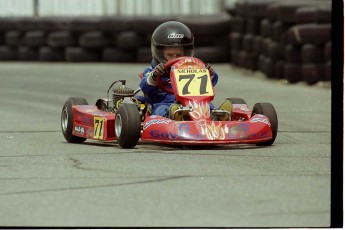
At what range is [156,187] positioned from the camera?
7102mm

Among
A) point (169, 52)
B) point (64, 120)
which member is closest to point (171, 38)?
point (169, 52)

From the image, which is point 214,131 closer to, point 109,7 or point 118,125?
point 118,125

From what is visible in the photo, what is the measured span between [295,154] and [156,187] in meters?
2.13

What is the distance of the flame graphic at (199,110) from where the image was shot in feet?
30.3

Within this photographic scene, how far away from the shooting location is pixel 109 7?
24562mm

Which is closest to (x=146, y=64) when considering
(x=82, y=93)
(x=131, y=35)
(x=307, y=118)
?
(x=131, y=35)

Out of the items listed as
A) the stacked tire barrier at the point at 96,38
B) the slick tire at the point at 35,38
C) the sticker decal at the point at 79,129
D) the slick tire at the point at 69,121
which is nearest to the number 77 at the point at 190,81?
the sticker decal at the point at 79,129

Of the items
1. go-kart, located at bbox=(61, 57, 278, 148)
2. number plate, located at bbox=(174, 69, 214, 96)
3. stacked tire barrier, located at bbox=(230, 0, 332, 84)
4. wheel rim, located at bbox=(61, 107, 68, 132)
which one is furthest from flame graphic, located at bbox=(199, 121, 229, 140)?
stacked tire barrier, located at bbox=(230, 0, 332, 84)

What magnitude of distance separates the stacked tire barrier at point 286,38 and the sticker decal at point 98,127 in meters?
6.71

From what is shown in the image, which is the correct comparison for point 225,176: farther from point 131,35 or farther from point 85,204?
point 131,35

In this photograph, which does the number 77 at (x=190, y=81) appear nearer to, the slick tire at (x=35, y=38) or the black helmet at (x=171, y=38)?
the black helmet at (x=171, y=38)

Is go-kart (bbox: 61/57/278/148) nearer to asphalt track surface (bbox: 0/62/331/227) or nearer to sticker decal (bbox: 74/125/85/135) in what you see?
sticker decal (bbox: 74/125/85/135)

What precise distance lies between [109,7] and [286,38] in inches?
327

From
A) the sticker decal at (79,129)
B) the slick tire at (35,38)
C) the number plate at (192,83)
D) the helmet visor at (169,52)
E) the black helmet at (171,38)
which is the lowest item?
the slick tire at (35,38)
